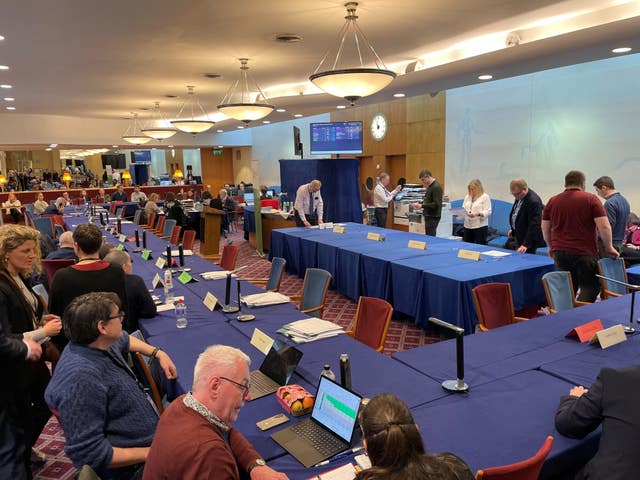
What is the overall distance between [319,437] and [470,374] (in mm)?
893

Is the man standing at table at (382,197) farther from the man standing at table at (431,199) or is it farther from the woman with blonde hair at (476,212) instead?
the woman with blonde hair at (476,212)

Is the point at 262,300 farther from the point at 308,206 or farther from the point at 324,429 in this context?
the point at 308,206

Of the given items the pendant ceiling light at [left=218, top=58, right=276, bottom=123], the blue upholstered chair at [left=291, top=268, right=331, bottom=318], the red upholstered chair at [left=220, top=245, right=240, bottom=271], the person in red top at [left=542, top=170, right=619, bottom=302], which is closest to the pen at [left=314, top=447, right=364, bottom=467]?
the blue upholstered chair at [left=291, top=268, right=331, bottom=318]

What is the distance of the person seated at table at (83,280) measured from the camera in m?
2.77

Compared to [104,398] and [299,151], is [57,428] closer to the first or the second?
[104,398]

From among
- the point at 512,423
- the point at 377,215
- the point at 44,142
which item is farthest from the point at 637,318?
the point at 44,142

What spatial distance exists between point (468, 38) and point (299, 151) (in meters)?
8.34

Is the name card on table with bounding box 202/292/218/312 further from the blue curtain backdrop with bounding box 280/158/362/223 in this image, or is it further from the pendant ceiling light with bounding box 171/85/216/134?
the blue curtain backdrop with bounding box 280/158/362/223

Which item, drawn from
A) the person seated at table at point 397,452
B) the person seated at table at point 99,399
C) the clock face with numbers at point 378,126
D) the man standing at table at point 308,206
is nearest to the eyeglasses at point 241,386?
the person seated at table at point 397,452

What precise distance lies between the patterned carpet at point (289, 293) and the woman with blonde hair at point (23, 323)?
13.3 inches

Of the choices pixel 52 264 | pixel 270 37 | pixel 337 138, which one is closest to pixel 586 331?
pixel 270 37

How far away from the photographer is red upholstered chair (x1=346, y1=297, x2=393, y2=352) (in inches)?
124

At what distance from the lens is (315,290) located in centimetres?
410

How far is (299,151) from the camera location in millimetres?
13328
